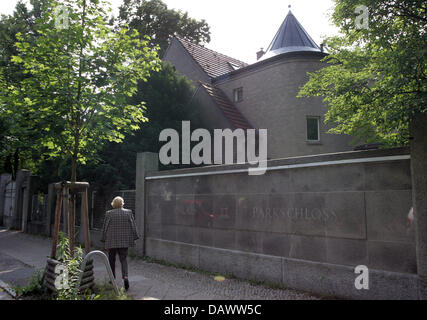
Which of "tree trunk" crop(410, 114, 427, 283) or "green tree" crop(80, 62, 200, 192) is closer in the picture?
"tree trunk" crop(410, 114, 427, 283)

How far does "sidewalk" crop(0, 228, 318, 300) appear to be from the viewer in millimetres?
6027

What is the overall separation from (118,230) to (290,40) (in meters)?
14.8

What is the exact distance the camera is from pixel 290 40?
1781cm

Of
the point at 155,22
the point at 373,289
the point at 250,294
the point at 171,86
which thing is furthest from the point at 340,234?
the point at 155,22

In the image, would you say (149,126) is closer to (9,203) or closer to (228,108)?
(228,108)

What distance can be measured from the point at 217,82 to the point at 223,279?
1366cm

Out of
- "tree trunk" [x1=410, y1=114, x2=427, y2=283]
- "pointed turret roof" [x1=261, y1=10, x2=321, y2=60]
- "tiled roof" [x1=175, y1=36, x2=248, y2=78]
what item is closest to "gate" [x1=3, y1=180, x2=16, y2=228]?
"tiled roof" [x1=175, y1=36, x2=248, y2=78]

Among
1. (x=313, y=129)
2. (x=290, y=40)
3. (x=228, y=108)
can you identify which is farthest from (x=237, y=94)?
(x=313, y=129)

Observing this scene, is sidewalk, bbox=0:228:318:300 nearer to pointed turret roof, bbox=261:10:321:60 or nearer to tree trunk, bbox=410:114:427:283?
tree trunk, bbox=410:114:427:283

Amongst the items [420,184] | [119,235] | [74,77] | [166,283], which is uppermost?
[74,77]

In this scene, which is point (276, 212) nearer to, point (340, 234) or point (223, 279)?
point (340, 234)

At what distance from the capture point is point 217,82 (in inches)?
751

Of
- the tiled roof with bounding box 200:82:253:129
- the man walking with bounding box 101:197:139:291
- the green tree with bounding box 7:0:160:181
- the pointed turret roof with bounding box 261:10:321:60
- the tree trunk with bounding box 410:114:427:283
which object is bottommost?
the man walking with bounding box 101:197:139:291

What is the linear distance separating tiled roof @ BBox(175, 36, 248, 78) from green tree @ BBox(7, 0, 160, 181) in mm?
12871
